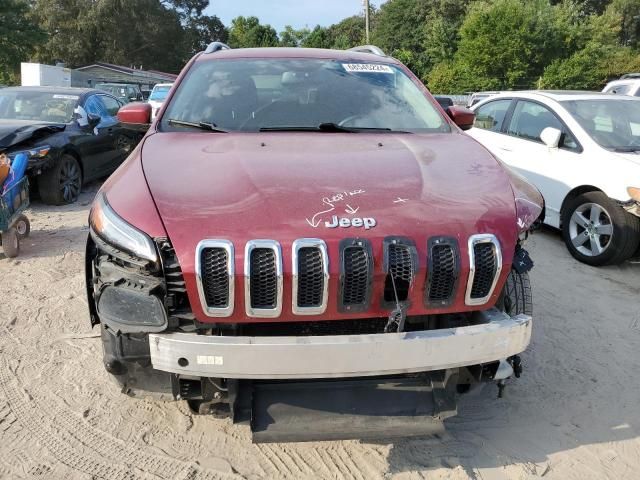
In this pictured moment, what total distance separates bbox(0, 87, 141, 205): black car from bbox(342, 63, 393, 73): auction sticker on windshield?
15.5ft

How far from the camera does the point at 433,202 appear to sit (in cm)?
242

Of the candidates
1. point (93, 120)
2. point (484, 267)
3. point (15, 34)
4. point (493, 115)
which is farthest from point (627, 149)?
point (15, 34)

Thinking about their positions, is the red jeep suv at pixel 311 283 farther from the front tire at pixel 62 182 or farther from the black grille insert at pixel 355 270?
the front tire at pixel 62 182

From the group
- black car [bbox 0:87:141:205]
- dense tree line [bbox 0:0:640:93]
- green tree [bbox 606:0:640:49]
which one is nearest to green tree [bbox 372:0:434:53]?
dense tree line [bbox 0:0:640:93]

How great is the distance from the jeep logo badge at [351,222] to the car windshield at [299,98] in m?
1.19

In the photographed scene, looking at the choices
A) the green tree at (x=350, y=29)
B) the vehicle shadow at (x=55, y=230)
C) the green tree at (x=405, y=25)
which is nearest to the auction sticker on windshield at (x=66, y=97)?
the vehicle shadow at (x=55, y=230)

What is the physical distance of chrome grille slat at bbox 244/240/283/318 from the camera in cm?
209

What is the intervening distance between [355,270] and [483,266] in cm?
55

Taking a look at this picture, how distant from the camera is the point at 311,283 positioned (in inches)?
83.9

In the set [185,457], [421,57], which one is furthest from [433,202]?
[421,57]

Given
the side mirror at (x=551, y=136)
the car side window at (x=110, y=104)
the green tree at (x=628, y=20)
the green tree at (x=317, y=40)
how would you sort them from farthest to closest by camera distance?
the green tree at (x=317, y=40)
the green tree at (x=628, y=20)
the car side window at (x=110, y=104)
the side mirror at (x=551, y=136)

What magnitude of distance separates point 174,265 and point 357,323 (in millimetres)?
851

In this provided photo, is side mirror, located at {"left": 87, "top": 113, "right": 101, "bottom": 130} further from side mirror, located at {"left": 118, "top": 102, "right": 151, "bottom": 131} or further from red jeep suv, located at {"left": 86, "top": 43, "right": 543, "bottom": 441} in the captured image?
red jeep suv, located at {"left": 86, "top": 43, "right": 543, "bottom": 441}

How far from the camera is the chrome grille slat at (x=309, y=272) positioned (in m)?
2.11
